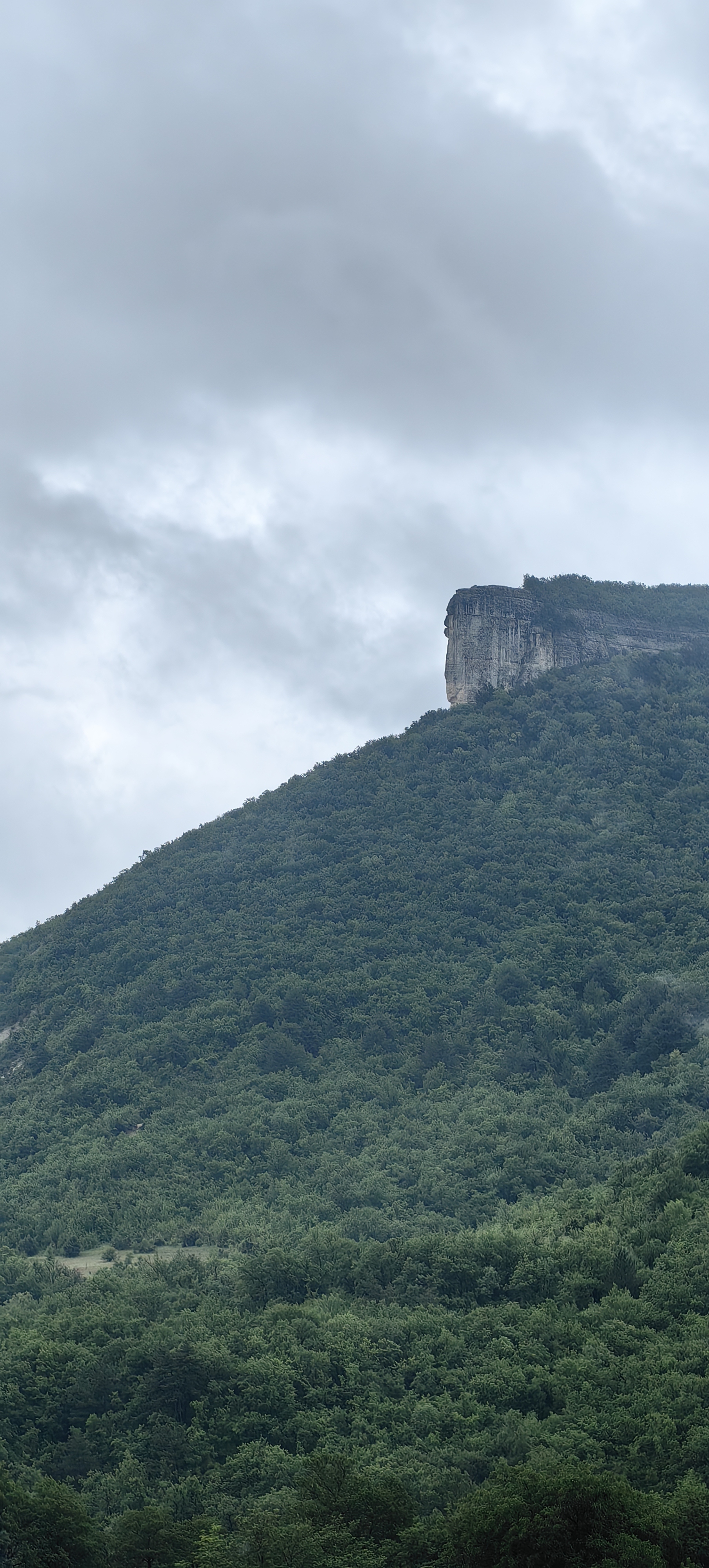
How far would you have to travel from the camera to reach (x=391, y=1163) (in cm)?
5750

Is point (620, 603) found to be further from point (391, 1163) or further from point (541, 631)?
point (391, 1163)

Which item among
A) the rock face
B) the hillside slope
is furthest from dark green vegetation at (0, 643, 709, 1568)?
the rock face

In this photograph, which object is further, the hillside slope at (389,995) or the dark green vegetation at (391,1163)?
the hillside slope at (389,995)

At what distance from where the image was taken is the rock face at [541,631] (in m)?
95.9

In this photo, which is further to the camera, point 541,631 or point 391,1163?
point 541,631

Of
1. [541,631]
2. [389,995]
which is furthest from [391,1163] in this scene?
[541,631]

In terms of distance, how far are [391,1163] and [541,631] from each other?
46.1 metres

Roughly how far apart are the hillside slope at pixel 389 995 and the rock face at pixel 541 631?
3597 millimetres

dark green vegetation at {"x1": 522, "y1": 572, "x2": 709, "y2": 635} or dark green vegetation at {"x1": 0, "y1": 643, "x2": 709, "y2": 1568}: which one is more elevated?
dark green vegetation at {"x1": 522, "y1": 572, "x2": 709, "y2": 635}

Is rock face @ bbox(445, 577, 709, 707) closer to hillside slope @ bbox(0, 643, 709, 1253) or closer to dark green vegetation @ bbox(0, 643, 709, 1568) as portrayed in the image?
dark green vegetation @ bbox(0, 643, 709, 1568)

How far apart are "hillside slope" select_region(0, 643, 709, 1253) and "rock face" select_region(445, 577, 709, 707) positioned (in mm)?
3597

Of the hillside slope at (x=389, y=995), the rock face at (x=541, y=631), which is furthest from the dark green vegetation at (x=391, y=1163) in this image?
the rock face at (x=541, y=631)

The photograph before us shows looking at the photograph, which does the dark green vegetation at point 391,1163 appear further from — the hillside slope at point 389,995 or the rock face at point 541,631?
the rock face at point 541,631

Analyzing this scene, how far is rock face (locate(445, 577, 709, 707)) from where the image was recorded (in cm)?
9594
